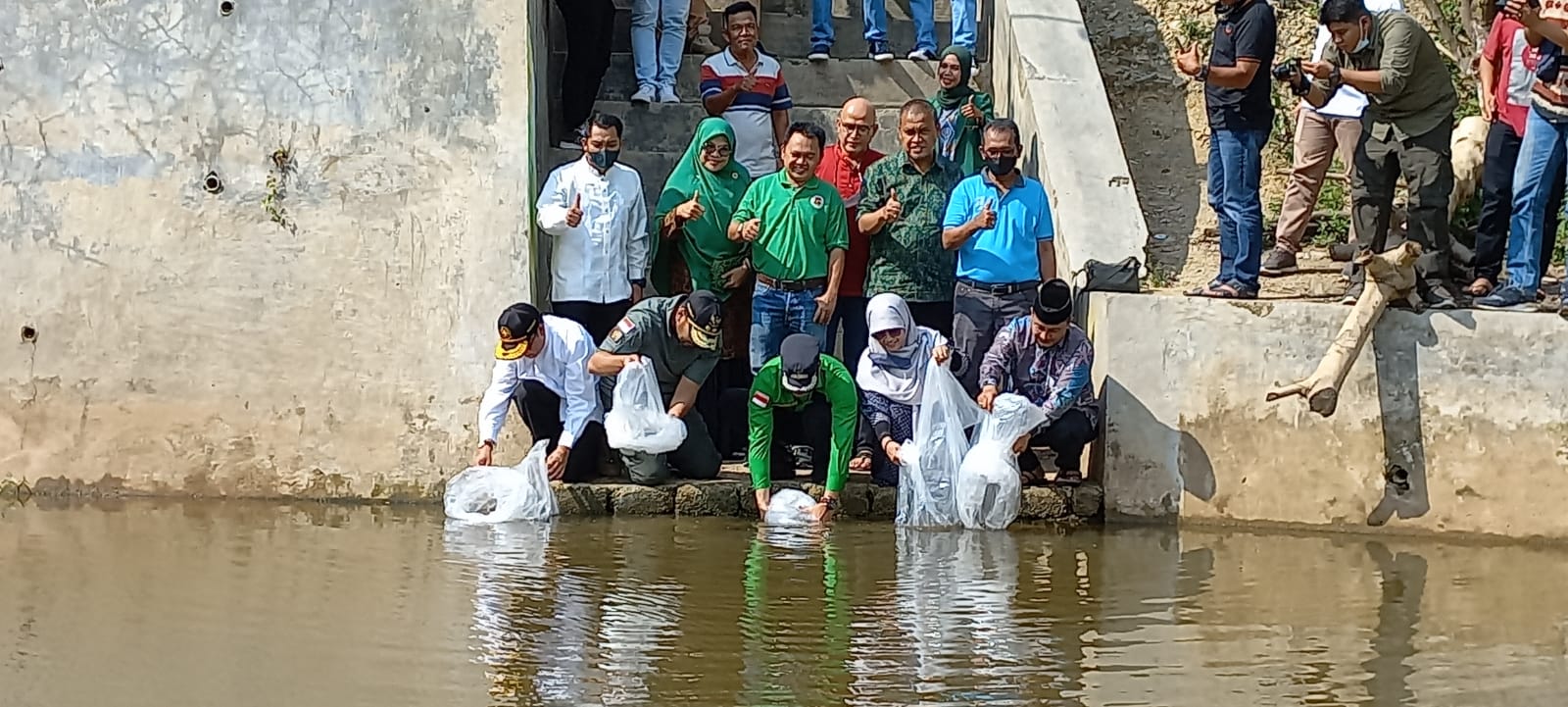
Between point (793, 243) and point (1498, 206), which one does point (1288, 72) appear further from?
point (793, 243)

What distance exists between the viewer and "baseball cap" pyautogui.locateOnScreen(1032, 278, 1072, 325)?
815cm

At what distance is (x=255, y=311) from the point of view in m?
9.00

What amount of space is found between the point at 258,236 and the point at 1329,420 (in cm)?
500

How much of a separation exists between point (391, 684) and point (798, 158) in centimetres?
362

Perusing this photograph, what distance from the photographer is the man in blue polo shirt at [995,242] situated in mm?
8461

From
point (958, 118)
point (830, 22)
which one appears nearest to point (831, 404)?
point (958, 118)


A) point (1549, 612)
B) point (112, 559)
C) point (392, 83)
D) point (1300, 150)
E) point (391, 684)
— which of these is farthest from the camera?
point (1300, 150)

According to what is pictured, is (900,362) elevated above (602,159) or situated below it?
below

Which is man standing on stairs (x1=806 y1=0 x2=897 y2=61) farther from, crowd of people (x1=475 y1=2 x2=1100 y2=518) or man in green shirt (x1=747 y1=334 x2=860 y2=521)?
man in green shirt (x1=747 y1=334 x2=860 y2=521)

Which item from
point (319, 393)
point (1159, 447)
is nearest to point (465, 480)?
point (319, 393)

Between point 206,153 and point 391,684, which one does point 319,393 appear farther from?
point 391,684

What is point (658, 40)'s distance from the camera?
33.4 feet

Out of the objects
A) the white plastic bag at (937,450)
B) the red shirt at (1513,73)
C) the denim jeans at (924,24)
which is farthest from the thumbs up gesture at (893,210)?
the red shirt at (1513,73)

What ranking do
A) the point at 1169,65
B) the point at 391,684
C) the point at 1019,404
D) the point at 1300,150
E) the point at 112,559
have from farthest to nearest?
the point at 1169,65 < the point at 1300,150 < the point at 1019,404 < the point at 112,559 < the point at 391,684
